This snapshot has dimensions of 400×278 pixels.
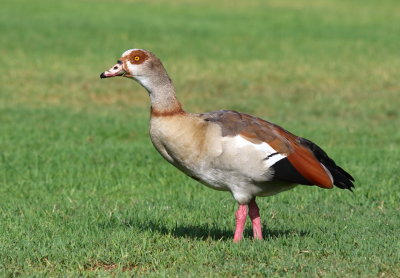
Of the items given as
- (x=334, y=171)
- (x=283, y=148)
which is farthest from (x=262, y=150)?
(x=334, y=171)

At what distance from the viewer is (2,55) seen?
23.9 meters

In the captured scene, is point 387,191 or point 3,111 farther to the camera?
point 3,111

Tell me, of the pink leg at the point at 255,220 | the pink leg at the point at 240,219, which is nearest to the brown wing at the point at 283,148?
the pink leg at the point at 240,219

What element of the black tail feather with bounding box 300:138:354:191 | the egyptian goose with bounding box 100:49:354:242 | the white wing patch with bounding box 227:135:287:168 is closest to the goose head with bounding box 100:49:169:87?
the egyptian goose with bounding box 100:49:354:242

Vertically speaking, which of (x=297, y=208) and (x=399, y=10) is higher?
(x=399, y=10)

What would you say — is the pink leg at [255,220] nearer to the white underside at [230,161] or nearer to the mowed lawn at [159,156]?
the mowed lawn at [159,156]

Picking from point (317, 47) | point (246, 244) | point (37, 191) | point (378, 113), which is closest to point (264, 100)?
point (378, 113)

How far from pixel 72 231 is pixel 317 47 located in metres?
19.9

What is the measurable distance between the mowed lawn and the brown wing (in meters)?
0.61

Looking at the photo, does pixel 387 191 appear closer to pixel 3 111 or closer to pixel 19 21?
pixel 3 111

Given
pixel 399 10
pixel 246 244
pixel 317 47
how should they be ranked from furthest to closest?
1. pixel 399 10
2. pixel 317 47
3. pixel 246 244

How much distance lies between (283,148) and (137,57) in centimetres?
153

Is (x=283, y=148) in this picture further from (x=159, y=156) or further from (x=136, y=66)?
(x=159, y=156)

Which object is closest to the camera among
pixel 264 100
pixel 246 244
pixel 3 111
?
pixel 246 244
